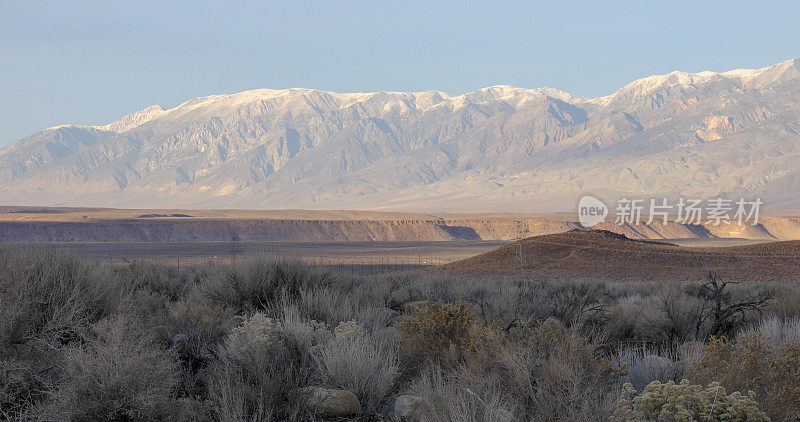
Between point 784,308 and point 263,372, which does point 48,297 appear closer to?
point 263,372

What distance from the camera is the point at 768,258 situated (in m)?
29.5

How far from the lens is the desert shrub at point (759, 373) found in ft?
16.4

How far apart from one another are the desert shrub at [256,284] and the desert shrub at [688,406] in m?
6.55

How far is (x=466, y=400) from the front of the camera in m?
5.06

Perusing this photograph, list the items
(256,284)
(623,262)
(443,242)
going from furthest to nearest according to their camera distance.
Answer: (443,242) < (623,262) < (256,284)

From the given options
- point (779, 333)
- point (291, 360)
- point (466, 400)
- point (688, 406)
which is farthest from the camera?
point (779, 333)

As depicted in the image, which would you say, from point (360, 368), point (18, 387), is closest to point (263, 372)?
point (360, 368)

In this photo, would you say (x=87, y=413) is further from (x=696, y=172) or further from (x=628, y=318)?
(x=696, y=172)

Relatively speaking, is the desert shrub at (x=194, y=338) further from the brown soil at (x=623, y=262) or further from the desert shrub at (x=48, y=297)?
the brown soil at (x=623, y=262)

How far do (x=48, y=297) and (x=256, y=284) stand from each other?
382cm

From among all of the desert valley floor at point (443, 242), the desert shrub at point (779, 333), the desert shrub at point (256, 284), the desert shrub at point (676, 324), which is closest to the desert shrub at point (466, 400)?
the desert shrub at point (779, 333)

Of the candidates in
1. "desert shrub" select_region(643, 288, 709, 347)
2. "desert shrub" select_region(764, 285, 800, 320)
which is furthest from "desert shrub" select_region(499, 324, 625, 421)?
"desert shrub" select_region(764, 285, 800, 320)

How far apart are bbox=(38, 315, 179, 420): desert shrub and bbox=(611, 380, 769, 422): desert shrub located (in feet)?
11.8

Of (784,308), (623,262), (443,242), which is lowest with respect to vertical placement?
(443,242)
